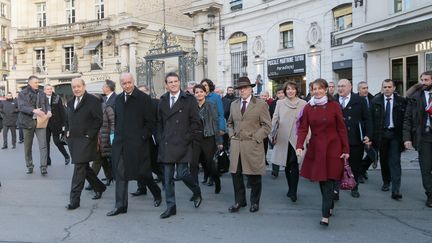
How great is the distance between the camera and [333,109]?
576cm

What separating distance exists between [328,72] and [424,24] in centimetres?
575

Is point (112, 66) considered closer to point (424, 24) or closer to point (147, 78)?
point (147, 78)

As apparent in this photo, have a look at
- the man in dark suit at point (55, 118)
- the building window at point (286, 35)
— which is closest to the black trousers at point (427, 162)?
the man in dark suit at point (55, 118)

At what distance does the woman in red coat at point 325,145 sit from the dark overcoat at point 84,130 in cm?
301

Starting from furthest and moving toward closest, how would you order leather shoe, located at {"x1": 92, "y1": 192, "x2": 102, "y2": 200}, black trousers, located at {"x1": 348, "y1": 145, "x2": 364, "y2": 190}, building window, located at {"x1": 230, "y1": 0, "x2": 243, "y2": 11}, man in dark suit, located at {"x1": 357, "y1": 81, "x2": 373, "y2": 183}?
1. building window, located at {"x1": 230, "y1": 0, "x2": 243, "y2": 11}
2. man in dark suit, located at {"x1": 357, "y1": 81, "x2": 373, "y2": 183}
3. leather shoe, located at {"x1": 92, "y1": 192, "x2": 102, "y2": 200}
4. black trousers, located at {"x1": 348, "y1": 145, "x2": 364, "y2": 190}

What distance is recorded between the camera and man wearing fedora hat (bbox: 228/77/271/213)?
6395 mm

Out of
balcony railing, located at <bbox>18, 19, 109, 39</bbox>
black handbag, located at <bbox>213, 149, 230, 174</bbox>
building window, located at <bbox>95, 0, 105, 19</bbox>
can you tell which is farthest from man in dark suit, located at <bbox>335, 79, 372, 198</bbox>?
building window, located at <bbox>95, 0, 105, 19</bbox>

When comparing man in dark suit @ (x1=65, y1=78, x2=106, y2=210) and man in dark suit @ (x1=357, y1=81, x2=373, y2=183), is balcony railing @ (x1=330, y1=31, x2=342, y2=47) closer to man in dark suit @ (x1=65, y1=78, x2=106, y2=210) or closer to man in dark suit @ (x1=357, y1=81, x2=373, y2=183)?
man in dark suit @ (x1=357, y1=81, x2=373, y2=183)

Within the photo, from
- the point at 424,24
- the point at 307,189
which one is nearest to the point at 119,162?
the point at 307,189

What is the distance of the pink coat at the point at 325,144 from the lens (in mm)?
5605

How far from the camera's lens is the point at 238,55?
75.8 ft

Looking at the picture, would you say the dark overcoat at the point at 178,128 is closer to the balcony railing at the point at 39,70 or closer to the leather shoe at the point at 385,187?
the leather shoe at the point at 385,187

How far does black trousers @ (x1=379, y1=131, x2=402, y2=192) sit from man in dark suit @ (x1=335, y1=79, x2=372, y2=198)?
0.36 m

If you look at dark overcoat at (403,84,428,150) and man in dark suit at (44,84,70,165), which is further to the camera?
man in dark suit at (44,84,70,165)
